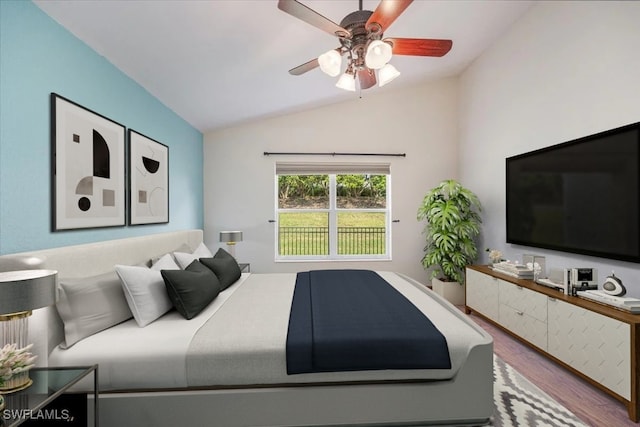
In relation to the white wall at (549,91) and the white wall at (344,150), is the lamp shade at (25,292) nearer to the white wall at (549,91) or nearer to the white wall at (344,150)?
the white wall at (344,150)

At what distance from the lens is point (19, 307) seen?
111 centimetres

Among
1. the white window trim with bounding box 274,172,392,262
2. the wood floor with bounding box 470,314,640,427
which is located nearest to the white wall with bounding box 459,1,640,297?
the wood floor with bounding box 470,314,640,427

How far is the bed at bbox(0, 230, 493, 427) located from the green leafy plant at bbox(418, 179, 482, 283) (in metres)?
2.28

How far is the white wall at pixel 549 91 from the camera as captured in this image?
2164 millimetres

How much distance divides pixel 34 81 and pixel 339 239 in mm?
3638

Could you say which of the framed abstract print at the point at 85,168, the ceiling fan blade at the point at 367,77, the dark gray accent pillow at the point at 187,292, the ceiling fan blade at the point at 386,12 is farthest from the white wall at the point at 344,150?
the ceiling fan blade at the point at 386,12

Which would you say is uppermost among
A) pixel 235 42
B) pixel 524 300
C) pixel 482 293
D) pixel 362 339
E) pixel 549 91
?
pixel 235 42

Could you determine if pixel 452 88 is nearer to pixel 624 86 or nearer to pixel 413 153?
pixel 413 153

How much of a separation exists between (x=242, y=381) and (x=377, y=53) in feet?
6.08

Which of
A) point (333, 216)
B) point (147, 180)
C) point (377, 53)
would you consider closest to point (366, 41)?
point (377, 53)

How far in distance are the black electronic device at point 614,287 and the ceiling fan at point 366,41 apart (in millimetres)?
1893

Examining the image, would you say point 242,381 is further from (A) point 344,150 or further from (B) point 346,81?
(A) point 344,150

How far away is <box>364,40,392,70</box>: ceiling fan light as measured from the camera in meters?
1.65

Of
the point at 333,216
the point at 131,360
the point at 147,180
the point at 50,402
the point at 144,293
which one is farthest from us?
the point at 333,216
